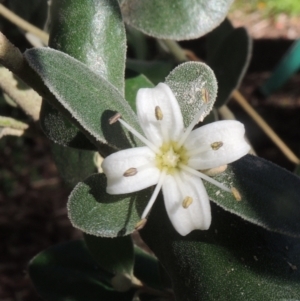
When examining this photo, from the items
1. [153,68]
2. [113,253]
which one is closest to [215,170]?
[113,253]

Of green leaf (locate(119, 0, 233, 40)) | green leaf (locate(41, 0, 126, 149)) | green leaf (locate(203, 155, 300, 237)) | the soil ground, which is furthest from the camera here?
the soil ground

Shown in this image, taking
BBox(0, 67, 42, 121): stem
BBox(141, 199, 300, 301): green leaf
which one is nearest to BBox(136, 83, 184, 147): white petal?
BBox(141, 199, 300, 301): green leaf

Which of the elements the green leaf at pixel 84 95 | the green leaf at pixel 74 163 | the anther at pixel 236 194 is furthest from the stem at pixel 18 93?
the anther at pixel 236 194

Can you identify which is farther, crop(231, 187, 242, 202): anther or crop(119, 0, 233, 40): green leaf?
crop(119, 0, 233, 40): green leaf

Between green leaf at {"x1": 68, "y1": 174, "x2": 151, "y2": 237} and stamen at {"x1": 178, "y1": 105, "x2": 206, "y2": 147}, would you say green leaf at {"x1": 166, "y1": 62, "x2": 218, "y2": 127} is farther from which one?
green leaf at {"x1": 68, "y1": 174, "x2": 151, "y2": 237}

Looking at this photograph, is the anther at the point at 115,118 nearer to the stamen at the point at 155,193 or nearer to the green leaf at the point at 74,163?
the stamen at the point at 155,193

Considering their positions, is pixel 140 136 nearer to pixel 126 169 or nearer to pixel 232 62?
pixel 126 169
